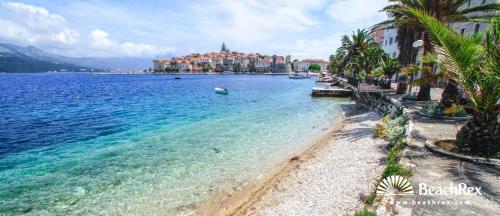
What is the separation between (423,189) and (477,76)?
4.39 m

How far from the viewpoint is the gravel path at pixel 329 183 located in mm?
7984

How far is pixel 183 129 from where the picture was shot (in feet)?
71.9

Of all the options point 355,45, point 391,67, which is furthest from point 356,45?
point 391,67

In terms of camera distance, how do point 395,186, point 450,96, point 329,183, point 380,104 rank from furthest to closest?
point 380,104
point 450,96
point 329,183
point 395,186

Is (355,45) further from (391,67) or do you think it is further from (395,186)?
(395,186)

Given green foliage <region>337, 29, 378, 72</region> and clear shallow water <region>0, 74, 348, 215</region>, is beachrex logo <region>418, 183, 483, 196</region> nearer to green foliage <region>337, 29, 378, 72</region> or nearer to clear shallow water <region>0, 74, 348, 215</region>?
clear shallow water <region>0, 74, 348, 215</region>

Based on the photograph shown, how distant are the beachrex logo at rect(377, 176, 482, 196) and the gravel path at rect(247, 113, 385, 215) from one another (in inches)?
32.7

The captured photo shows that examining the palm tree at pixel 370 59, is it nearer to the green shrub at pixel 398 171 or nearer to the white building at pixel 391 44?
the white building at pixel 391 44

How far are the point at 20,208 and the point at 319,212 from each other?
9.61 m

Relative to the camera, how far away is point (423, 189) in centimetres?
698

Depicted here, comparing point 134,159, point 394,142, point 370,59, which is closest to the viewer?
point 394,142

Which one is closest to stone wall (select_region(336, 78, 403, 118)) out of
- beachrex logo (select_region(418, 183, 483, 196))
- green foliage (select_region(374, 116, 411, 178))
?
green foliage (select_region(374, 116, 411, 178))

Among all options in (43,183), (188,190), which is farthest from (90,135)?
(188,190)

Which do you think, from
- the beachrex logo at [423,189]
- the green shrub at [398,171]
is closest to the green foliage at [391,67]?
the green shrub at [398,171]
